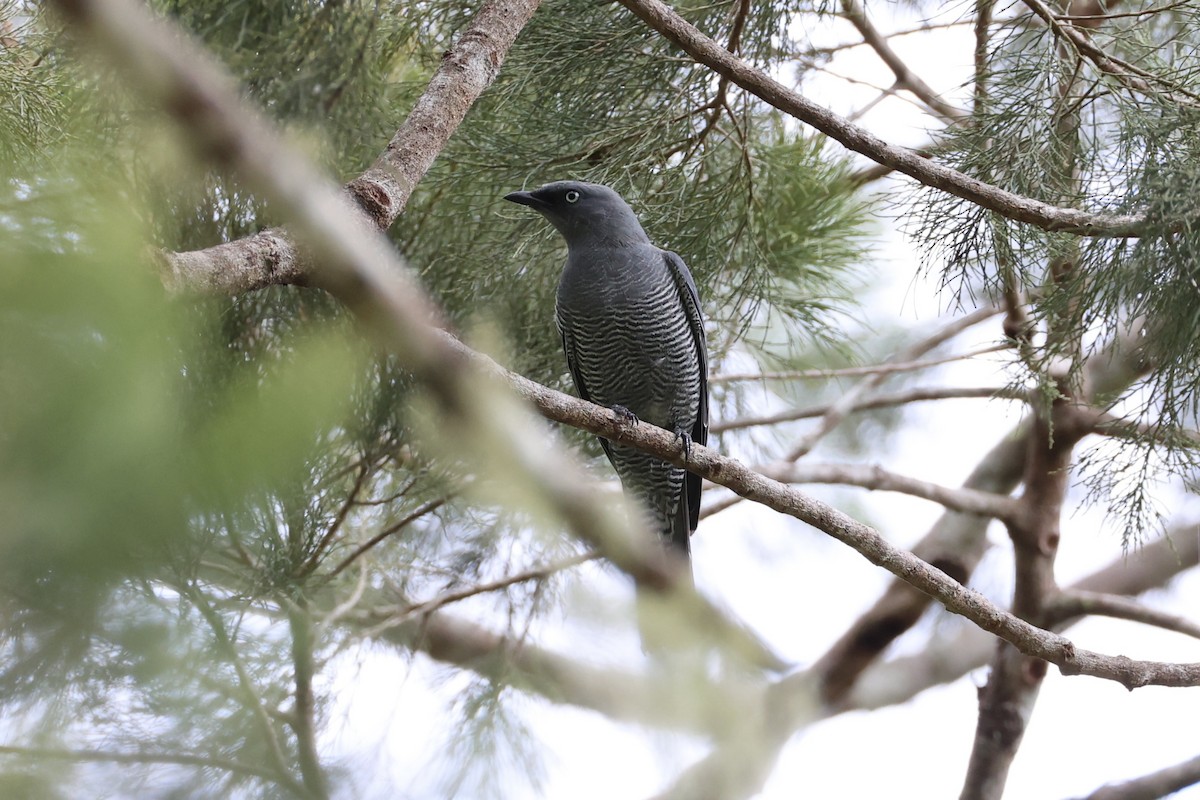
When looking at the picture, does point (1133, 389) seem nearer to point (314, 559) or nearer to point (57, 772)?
point (314, 559)

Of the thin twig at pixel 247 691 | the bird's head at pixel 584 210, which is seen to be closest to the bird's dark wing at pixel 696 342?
the bird's head at pixel 584 210

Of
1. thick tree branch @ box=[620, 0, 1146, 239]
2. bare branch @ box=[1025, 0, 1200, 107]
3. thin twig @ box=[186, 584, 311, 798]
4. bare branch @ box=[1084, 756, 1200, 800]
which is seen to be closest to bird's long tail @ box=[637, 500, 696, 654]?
thin twig @ box=[186, 584, 311, 798]

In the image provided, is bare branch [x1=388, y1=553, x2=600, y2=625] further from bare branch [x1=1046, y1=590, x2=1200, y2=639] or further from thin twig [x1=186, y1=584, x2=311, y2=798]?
bare branch [x1=1046, y1=590, x2=1200, y2=639]

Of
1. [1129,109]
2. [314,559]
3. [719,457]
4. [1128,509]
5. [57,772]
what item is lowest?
[57,772]

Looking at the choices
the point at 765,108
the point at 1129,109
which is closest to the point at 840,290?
the point at 765,108

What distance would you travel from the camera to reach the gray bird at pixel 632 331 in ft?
8.66

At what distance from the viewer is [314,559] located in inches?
48.4

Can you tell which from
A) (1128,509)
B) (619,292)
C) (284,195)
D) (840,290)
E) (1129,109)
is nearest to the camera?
(284,195)

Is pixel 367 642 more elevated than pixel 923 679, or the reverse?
pixel 923 679

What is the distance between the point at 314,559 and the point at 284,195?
3.03ft

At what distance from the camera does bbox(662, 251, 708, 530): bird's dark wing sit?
279cm

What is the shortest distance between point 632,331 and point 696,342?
218 mm

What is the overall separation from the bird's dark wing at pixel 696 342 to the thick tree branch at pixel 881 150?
34.3 inches

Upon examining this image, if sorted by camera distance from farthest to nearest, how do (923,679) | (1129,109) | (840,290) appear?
1. (923,679)
2. (840,290)
3. (1129,109)
